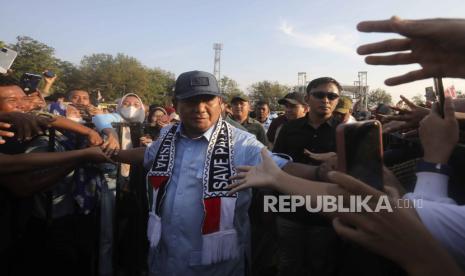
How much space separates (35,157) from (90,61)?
241 ft

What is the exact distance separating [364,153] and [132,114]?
11.0ft

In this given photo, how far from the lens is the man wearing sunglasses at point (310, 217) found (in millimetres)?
3328

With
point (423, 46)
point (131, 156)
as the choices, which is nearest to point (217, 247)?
point (131, 156)

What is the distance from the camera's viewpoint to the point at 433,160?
138 cm

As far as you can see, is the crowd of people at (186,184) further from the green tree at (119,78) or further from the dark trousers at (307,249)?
the green tree at (119,78)

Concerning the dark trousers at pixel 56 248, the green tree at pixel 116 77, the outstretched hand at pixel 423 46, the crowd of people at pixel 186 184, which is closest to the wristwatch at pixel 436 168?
the crowd of people at pixel 186 184

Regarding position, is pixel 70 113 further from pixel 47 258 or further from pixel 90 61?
pixel 90 61

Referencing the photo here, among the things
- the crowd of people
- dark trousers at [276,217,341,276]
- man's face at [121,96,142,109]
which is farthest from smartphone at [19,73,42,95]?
dark trousers at [276,217,341,276]

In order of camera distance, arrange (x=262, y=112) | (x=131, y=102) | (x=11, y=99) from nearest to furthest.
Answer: (x=11, y=99) → (x=131, y=102) → (x=262, y=112)

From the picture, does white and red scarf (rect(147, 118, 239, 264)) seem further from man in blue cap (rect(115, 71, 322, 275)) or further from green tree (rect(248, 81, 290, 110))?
green tree (rect(248, 81, 290, 110))

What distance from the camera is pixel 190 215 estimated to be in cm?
220

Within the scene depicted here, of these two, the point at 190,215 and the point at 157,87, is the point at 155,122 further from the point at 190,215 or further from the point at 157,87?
the point at 157,87

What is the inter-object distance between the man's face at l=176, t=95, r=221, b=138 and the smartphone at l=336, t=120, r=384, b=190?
1.49 metres

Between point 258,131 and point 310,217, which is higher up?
point 258,131
